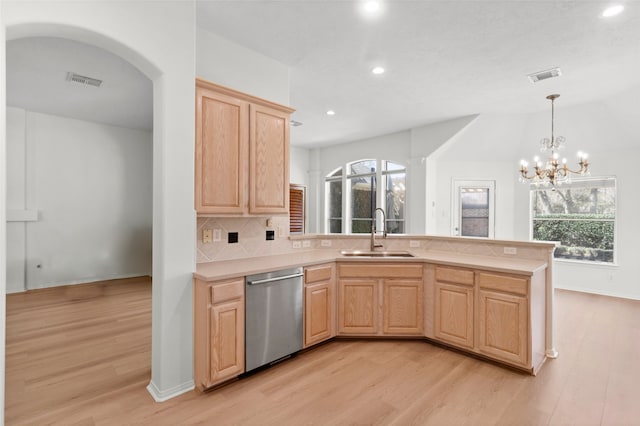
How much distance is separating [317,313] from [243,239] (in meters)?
1.03

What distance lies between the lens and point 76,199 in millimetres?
5680

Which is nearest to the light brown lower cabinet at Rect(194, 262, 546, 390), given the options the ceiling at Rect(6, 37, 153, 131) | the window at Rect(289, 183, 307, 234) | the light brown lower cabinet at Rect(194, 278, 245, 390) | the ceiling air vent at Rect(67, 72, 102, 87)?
the light brown lower cabinet at Rect(194, 278, 245, 390)

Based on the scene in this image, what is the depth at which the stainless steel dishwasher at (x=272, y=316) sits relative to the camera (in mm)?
2555

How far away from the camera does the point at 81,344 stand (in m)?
3.22

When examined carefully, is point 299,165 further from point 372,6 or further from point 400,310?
point 372,6

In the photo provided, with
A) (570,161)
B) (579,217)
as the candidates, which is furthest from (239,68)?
(579,217)

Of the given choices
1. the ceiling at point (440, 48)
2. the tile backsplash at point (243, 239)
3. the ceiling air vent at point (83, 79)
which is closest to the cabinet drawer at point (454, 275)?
the tile backsplash at point (243, 239)

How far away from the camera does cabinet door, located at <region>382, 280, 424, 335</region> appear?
129 inches

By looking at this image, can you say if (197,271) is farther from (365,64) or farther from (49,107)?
(49,107)

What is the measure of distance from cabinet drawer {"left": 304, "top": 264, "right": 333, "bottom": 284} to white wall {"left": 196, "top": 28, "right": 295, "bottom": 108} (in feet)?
6.11

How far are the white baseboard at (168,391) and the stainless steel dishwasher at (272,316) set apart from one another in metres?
0.43

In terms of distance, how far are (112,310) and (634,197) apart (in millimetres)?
8014

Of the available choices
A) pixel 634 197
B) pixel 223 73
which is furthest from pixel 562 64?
pixel 223 73

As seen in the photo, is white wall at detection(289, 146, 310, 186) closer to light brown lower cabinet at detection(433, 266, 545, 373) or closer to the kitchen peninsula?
the kitchen peninsula
